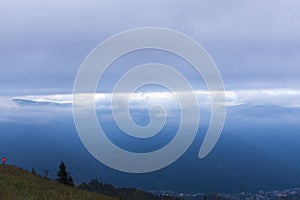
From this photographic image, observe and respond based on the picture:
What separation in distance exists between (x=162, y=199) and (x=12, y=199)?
355 ft

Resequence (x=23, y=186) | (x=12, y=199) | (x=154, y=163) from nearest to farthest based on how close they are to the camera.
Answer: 1. (x=12, y=199)
2. (x=23, y=186)
3. (x=154, y=163)

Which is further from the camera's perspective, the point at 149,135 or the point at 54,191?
the point at 149,135

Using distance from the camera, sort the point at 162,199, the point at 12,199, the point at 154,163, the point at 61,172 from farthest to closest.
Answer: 1. the point at 162,199
2. the point at 61,172
3. the point at 154,163
4. the point at 12,199

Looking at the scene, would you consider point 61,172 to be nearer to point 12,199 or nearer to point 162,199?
point 12,199

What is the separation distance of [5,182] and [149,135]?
7773 mm

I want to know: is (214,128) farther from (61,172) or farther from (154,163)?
(61,172)

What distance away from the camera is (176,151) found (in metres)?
20.1

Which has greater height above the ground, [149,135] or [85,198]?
[149,135]

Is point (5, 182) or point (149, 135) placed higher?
point (149, 135)

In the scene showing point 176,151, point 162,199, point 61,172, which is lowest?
point 162,199

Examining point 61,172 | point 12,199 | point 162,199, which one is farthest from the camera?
point 162,199

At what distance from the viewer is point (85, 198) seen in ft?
65.5

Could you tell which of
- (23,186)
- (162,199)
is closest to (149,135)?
(23,186)

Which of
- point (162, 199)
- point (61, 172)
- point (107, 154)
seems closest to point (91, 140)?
point (107, 154)
